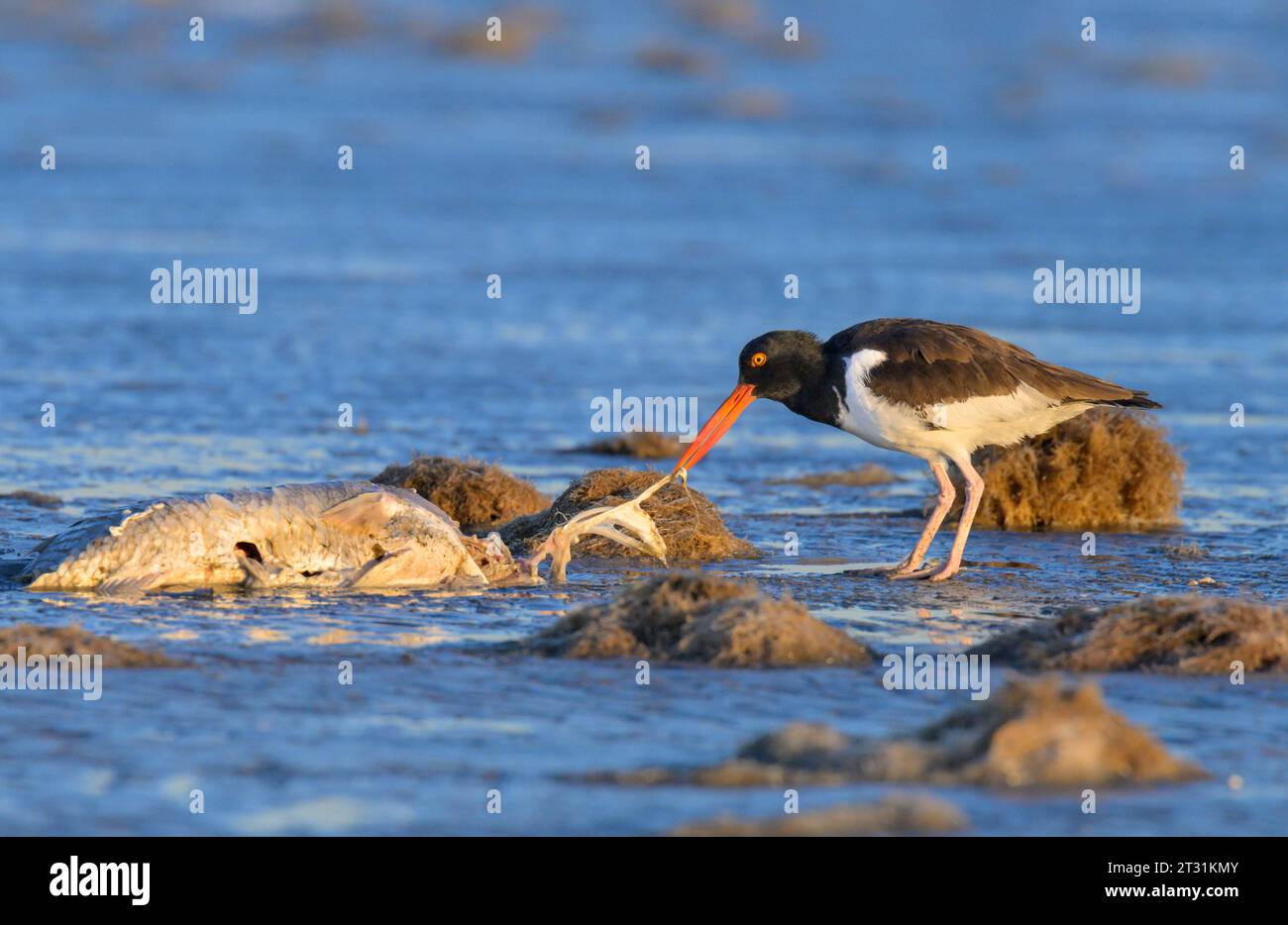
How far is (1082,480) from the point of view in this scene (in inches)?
517

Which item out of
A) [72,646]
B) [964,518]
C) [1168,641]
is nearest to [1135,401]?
[964,518]

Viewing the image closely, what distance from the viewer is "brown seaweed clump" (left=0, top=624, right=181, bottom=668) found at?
820 cm

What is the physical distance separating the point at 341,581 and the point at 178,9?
40.4 metres

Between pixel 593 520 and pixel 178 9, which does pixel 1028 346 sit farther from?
pixel 178 9

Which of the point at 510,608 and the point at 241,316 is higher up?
the point at 241,316

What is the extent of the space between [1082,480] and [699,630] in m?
5.16

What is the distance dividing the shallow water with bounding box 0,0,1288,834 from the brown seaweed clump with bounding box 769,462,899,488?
6.9 inches

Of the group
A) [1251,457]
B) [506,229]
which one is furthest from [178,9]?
[1251,457]

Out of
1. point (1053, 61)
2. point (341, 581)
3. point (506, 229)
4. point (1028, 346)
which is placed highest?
point (1053, 61)

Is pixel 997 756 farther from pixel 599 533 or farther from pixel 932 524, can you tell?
→ pixel 932 524

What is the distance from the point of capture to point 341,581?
10016 mm

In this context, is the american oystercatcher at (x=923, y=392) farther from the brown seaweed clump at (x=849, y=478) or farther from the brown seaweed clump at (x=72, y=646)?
the brown seaweed clump at (x=72, y=646)

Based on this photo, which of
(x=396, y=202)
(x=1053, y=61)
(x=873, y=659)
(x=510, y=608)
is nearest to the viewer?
(x=873, y=659)

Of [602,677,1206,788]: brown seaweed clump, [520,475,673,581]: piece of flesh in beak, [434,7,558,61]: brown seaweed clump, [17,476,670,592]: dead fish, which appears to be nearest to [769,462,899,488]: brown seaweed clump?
[520,475,673,581]: piece of flesh in beak
